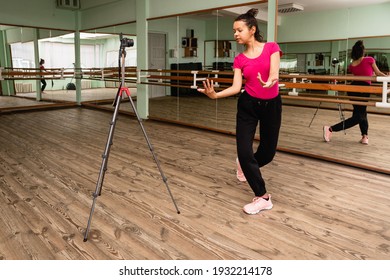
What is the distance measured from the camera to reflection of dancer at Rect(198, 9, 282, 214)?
2469 millimetres

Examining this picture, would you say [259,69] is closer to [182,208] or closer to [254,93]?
[254,93]

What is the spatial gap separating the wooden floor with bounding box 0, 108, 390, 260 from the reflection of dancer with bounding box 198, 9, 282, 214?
43cm

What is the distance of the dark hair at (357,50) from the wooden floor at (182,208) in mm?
1290

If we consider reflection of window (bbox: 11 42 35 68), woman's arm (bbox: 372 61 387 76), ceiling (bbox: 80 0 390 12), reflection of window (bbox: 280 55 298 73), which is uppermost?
ceiling (bbox: 80 0 390 12)

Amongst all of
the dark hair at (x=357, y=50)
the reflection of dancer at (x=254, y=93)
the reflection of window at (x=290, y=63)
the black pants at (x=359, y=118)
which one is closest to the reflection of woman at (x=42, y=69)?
the reflection of window at (x=290, y=63)

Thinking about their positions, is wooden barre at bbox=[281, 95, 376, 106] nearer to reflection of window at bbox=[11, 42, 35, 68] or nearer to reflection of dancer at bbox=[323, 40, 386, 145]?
reflection of dancer at bbox=[323, 40, 386, 145]

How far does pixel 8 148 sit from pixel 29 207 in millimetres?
2436

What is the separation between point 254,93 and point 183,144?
110 inches

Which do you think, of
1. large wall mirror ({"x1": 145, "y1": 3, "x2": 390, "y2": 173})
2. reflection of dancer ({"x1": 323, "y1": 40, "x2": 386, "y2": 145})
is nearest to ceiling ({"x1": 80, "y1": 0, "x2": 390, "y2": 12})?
large wall mirror ({"x1": 145, "y1": 3, "x2": 390, "y2": 173})

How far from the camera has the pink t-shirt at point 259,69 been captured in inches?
96.8

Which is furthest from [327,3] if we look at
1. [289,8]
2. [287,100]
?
[287,100]

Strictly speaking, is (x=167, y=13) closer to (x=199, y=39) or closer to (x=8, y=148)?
(x=199, y=39)

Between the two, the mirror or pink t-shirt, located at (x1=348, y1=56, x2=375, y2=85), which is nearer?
pink t-shirt, located at (x1=348, y1=56, x2=375, y2=85)

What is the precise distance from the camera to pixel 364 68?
396cm
